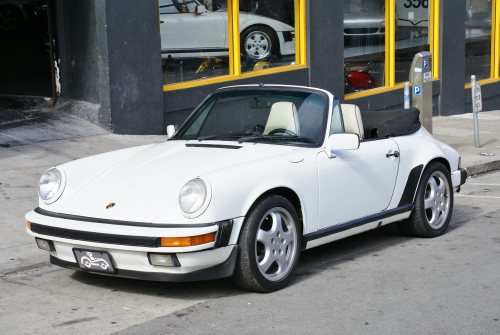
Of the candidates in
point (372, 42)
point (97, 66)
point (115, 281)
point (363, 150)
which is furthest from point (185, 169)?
point (372, 42)

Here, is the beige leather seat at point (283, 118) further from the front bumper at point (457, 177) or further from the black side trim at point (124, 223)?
the front bumper at point (457, 177)

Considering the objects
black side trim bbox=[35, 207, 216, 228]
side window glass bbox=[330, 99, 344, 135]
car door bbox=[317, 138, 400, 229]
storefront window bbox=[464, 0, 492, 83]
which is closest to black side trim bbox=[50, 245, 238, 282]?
black side trim bbox=[35, 207, 216, 228]

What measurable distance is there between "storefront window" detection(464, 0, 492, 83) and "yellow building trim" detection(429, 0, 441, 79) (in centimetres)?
103

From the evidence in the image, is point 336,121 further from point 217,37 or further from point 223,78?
point 217,37

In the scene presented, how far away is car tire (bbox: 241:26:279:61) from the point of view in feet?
43.1

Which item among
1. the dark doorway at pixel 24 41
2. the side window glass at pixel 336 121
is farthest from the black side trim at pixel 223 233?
the dark doorway at pixel 24 41

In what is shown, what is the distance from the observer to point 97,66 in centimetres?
1123

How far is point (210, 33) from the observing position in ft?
41.3

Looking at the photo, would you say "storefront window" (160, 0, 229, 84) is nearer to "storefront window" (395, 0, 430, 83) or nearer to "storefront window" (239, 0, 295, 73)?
"storefront window" (239, 0, 295, 73)

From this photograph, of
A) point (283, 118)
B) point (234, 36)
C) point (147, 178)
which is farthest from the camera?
point (234, 36)

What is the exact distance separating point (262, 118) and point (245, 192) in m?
1.26

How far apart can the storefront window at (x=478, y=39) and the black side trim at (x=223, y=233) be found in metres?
13.5

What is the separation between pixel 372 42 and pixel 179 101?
5051mm

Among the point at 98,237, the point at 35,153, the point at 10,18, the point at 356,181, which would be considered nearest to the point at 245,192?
the point at 98,237
